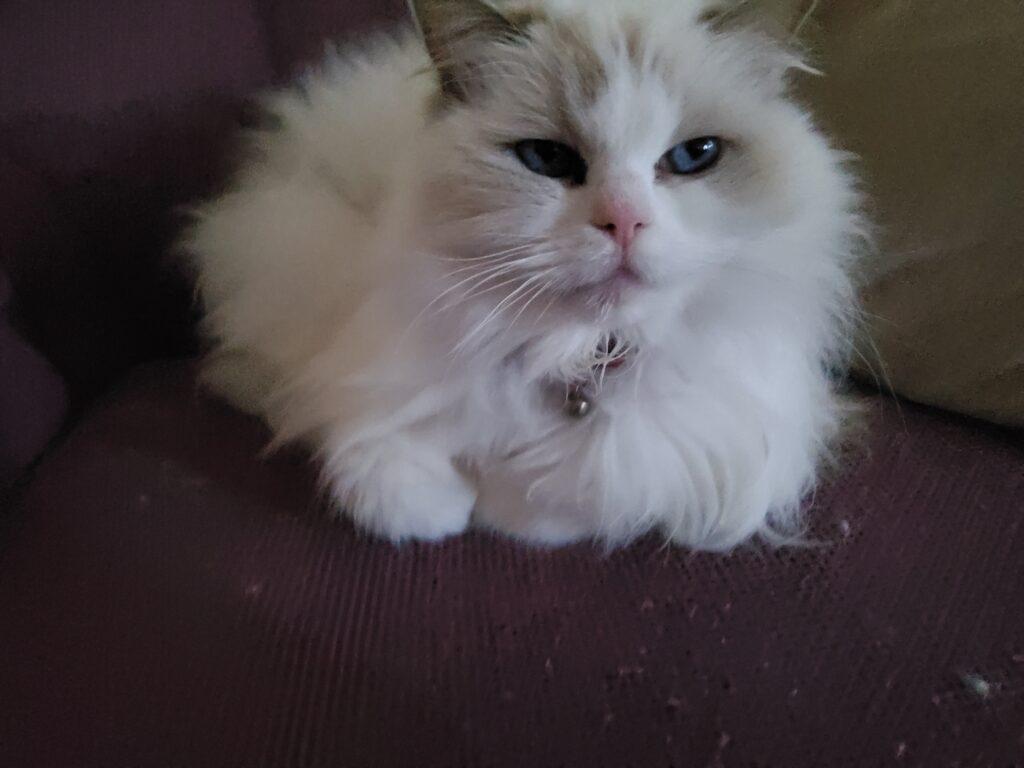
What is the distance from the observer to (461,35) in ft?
2.74

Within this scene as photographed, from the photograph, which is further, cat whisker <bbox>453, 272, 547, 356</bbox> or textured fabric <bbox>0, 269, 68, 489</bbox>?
textured fabric <bbox>0, 269, 68, 489</bbox>

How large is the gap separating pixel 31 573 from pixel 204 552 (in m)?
0.20

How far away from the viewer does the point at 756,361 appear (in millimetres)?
894

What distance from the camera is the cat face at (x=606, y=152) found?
0.75 meters

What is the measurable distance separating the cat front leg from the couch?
25mm

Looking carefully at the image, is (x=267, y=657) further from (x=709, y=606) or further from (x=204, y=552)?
(x=709, y=606)

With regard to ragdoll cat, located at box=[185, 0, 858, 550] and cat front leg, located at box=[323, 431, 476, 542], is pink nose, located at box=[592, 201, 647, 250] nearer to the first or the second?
ragdoll cat, located at box=[185, 0, 858, 550]

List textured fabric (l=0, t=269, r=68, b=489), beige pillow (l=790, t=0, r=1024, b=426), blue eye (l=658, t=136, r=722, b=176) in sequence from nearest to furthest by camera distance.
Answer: blue eye (l=658, t=136, r=722, b=176)
beige pillow (l=790, t=0, r=1024, b=426)
textured fabric (l=0, t=269, r=68, b=489)

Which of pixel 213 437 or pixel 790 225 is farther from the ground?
pixel 790 225

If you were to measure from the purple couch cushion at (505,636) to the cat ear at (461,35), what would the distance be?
50cm

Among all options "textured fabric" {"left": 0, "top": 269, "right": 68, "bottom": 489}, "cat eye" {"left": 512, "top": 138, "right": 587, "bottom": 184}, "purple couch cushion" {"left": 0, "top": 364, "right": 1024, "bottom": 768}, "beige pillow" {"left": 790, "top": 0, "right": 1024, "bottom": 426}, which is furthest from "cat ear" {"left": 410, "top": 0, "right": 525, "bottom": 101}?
"textured fabric" {"left": 0, "top": 269, "right": 68, "bottom": 489}

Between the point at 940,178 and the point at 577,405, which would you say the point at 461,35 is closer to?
the point at 577,405

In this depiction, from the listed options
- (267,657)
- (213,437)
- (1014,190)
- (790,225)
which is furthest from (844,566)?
(213,437)

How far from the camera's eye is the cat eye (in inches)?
31.6
